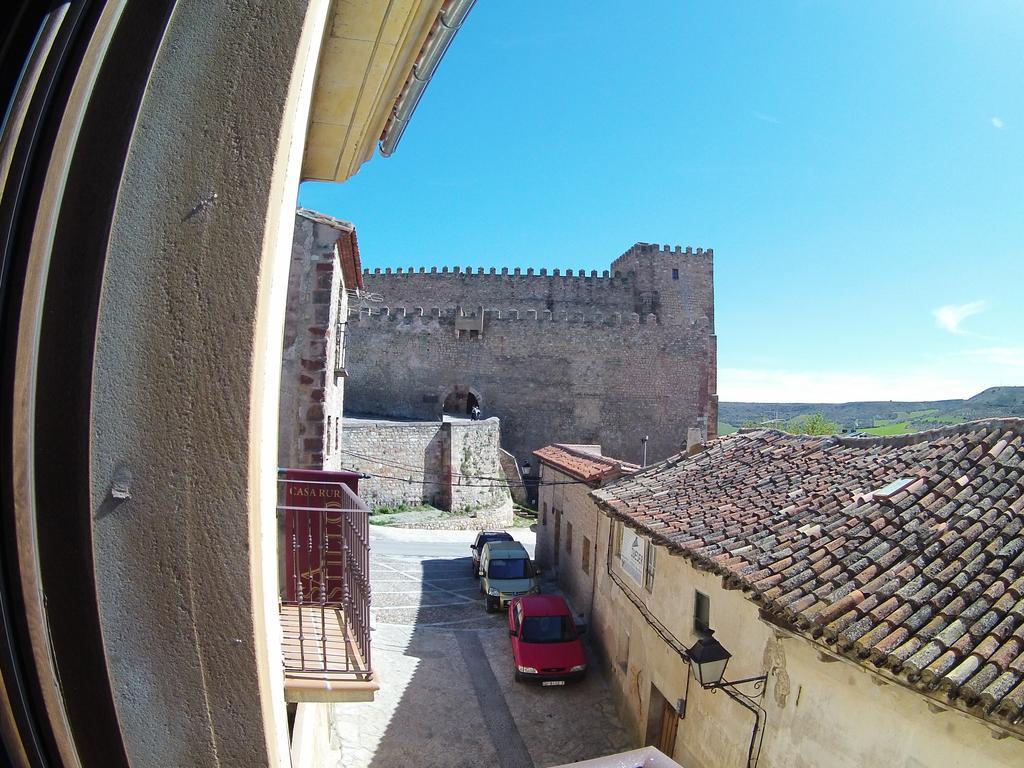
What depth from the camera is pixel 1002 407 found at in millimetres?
44062

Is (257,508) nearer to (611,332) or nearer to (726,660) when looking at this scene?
(726,660)

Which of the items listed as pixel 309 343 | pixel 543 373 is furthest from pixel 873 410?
pixel 309 343

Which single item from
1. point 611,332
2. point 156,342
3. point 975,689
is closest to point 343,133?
point 156,342

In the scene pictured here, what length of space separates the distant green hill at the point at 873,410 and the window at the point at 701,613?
44.3m

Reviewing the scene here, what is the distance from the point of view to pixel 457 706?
9.73m

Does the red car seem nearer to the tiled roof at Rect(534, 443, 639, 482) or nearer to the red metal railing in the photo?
the tiled roof at Rect(534, 443, 639, 482)

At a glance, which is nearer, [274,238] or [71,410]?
[71,410]

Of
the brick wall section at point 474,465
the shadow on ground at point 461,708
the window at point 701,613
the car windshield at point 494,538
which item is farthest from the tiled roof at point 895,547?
the brick wall section at point 474,465

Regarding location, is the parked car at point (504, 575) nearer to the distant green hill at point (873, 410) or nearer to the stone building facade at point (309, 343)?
the stone building facade at point (309, 343)

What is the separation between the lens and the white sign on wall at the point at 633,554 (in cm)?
943

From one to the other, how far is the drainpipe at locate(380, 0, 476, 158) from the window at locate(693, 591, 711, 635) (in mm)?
5686

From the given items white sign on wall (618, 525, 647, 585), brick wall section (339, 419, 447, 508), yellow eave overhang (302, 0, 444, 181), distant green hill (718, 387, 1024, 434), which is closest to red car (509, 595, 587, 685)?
white sign on wall (618, 525, 647, 585)

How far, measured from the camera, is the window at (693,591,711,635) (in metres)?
7.22

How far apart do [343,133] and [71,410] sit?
10.3ft
